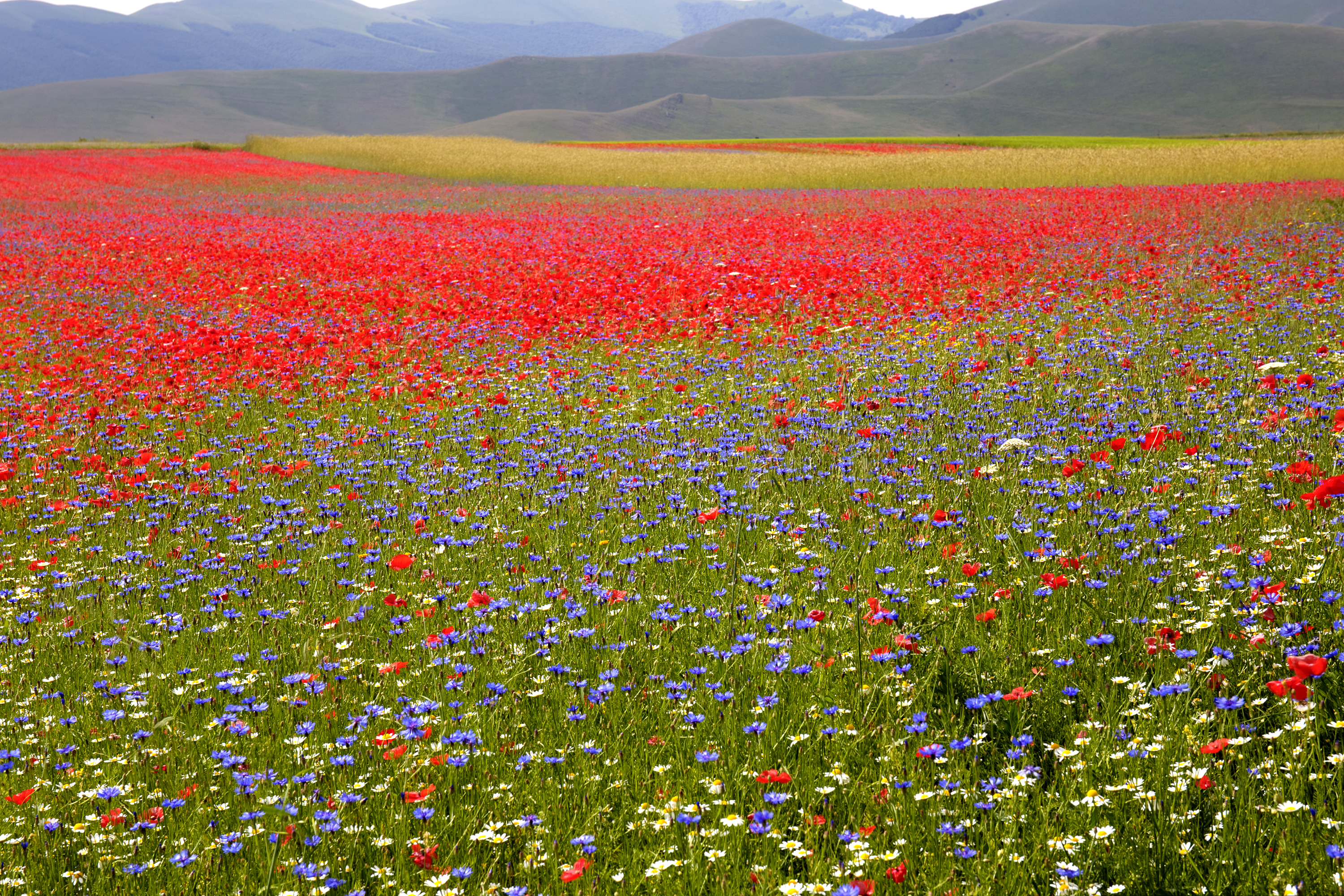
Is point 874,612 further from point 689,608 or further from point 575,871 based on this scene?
point 575,871

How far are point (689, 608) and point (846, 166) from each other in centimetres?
3580

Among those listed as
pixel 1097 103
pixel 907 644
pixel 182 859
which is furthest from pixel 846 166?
pixel 1097 103

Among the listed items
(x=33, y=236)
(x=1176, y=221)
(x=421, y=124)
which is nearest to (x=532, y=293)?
(x=1176, y=221)

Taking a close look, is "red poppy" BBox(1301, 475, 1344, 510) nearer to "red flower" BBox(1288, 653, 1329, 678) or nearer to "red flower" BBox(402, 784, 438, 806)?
"red flower" BBox(1288, 653, 1329, 678)

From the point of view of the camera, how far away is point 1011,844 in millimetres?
2525

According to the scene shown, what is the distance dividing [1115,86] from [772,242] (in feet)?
595

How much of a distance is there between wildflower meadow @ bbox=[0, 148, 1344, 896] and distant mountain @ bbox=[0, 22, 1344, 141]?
376 ft

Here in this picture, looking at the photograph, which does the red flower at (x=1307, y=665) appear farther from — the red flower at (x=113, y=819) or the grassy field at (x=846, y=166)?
the grassy field at (x=846, y=166)

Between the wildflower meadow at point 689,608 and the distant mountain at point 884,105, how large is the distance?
115m

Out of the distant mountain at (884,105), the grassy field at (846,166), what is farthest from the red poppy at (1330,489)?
the distant mountain at (884,105)

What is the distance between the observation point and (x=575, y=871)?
93.5 inches

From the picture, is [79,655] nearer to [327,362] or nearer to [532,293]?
[327,362]

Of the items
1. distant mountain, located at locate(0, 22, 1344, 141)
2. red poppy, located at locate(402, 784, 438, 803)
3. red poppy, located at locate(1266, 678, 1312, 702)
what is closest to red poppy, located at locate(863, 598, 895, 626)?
red poppy, located at locate(1266, 678, 1312, 702)

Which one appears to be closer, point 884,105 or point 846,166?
point 846,166
